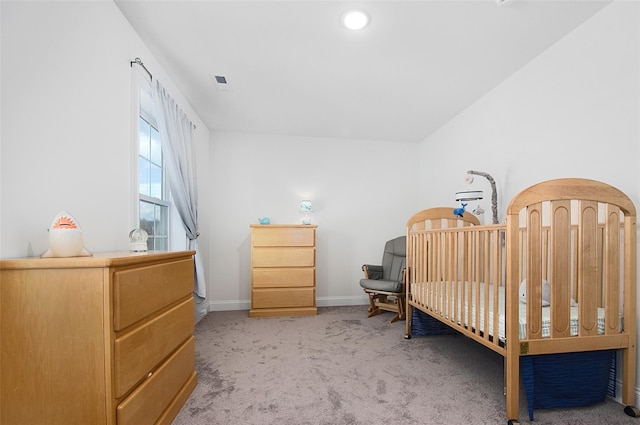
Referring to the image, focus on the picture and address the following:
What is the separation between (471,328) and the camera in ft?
6.09

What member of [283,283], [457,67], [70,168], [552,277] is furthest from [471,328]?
[70,168]

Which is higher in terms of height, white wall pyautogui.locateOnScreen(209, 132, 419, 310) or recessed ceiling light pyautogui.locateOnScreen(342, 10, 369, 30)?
recessed ceiling light pyautogui.locateOnScreen(342, 10, 369, 30)

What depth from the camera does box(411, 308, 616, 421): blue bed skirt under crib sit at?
1.51 meters

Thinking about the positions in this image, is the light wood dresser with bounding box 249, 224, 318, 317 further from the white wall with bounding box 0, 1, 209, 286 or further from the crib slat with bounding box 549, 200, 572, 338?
the crib slat with bounding box 549, 200, 572, 338

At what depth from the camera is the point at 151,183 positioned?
8.43 feet

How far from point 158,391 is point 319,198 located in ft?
9.76

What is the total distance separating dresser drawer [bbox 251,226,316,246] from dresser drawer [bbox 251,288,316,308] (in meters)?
0.56

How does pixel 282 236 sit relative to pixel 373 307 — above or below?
above

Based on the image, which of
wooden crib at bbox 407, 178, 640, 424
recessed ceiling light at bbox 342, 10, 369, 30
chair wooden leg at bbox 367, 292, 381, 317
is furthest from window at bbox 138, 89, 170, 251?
wooden crib at bbox 407, 178, 640, 424

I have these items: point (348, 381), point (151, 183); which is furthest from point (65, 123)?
point (348, 381)

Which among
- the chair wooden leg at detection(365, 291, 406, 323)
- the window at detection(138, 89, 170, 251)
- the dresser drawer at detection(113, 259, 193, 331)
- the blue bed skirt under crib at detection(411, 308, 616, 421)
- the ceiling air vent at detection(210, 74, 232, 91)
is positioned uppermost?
the ceiling air vent at detection(210, 74, 232, 91)

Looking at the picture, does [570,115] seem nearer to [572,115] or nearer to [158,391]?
[572,115]

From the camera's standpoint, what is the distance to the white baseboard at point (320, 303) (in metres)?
3.79

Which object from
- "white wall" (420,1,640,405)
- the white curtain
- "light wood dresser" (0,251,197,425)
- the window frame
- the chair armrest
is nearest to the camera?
"light wood dresser" (0,251,197,425)
